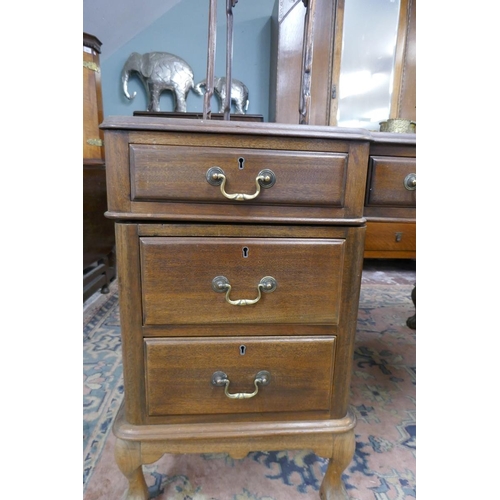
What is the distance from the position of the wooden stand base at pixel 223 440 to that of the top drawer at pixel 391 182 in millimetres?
460

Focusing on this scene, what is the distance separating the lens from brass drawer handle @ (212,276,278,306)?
0.63 metres

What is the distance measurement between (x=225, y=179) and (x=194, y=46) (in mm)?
2089

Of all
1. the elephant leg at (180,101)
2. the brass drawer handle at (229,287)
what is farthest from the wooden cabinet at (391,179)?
the elephant leg at (180,101)

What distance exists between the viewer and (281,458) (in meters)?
0.89

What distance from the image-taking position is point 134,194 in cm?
59

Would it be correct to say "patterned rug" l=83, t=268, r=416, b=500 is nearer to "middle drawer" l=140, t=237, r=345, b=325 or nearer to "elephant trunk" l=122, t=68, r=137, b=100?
"middle drawer" l=140, t=237, r=345, b=325

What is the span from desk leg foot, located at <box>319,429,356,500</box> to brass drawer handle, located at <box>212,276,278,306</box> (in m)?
0.35

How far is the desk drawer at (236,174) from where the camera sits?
582 mm

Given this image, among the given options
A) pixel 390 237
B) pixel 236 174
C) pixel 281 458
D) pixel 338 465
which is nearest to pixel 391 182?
pixel 236 174

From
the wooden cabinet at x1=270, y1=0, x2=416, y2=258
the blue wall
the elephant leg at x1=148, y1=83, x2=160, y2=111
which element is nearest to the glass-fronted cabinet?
the wooden cabinet at x1=270, y1=0, x2=416, y2=258

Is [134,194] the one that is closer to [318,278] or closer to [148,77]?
[318,278]

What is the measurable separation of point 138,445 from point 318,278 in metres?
0.49

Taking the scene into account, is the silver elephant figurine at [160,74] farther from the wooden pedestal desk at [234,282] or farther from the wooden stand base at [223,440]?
the wooden stand base at [223,440]

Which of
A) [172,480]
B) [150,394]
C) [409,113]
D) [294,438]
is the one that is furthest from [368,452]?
[409,113]
